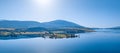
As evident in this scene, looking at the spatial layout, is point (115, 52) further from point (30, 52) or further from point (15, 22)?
point (15, 22)

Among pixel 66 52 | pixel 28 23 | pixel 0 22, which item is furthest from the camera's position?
pixel 28 23

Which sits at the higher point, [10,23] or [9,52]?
[10,23]

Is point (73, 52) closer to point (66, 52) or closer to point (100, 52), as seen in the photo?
point (66, 52)

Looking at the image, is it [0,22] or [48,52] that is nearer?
[48,52]

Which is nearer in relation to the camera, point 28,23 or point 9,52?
point 9,52

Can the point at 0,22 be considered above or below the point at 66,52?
above

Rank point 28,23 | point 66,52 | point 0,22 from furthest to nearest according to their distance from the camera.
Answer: point 28,23 → point 0,22 → point 66,52

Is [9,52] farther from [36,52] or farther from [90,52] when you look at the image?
Answer: [90,52]

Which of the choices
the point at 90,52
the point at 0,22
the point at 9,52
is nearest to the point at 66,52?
the point at 90,52

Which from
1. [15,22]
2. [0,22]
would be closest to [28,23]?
[15,22]
